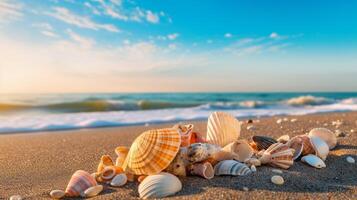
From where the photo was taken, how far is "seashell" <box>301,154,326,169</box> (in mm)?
2928

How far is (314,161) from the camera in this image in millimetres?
2941

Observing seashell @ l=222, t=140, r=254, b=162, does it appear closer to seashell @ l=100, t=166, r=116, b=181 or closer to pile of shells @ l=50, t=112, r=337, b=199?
pile of shells @ l=50, t=112, r=337, b=199

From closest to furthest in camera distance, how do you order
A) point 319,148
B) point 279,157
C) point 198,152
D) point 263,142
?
1. point 198,152
2. point 279,157
3. point 319,148
4. point 263,142

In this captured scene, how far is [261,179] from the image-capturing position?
2498 millimetres

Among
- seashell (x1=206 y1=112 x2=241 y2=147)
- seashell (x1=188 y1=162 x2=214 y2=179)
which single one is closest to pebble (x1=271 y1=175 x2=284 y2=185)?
seashell (x1=188 y1=162 x2=214 y2=179)

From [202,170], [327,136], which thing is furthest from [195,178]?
[327,136]

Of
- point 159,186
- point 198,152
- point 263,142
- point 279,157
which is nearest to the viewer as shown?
point 159,186

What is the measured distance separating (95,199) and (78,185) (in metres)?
0.19

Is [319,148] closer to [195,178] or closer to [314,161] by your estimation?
[314,161]

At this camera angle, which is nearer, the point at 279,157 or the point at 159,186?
the point at 159,186

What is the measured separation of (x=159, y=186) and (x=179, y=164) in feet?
1.03

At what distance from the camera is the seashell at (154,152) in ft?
7.86

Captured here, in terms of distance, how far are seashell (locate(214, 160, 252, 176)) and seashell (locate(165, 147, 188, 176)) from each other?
0.92ft

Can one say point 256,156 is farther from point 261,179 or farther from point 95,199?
point 95,199
